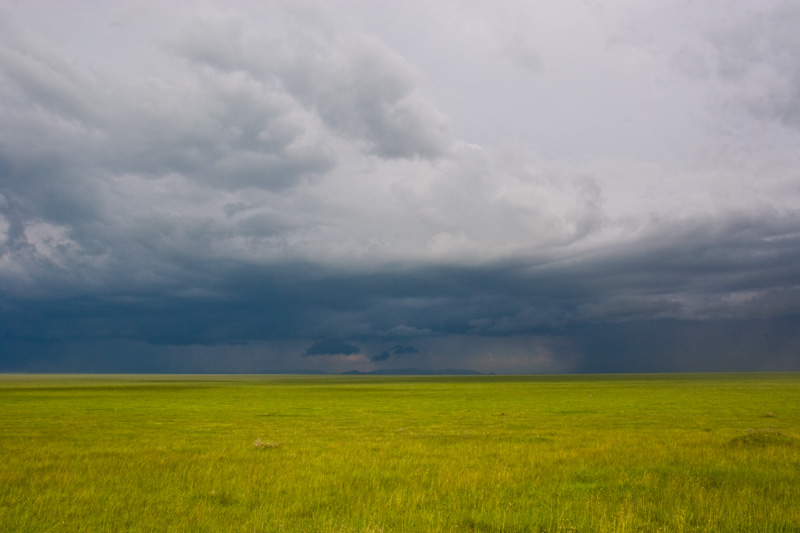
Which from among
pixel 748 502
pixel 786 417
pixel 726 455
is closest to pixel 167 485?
pixel 748 502

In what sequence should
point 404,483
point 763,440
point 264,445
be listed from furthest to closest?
point 264,445, point 763,440, point 404,483

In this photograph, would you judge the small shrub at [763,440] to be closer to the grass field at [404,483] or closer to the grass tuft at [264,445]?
the grass field at [404,483]

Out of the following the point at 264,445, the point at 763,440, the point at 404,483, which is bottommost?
→ the point at 763,440

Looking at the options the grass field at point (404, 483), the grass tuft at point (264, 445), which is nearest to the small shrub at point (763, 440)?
the grass field at point (404, 483)

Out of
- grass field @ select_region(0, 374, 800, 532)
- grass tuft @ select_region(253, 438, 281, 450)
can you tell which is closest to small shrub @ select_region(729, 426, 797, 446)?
grass field @ select_region(0, 374, 800, 532)

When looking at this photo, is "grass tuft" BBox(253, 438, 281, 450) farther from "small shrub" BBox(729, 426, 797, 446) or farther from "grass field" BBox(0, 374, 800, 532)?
"small shrub" BBox(729, 426, 797, 446)

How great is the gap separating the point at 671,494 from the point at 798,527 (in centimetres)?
295

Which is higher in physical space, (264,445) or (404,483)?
(404,483)

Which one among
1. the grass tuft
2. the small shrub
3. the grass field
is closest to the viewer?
the grass field

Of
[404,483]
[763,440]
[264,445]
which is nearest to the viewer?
[404,483]

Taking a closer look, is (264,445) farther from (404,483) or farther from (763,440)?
(763,440)

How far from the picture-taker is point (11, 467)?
16.6 metres

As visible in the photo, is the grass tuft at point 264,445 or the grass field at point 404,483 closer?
the grass field at point 404,483

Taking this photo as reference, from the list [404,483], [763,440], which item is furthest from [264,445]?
[763,440]
